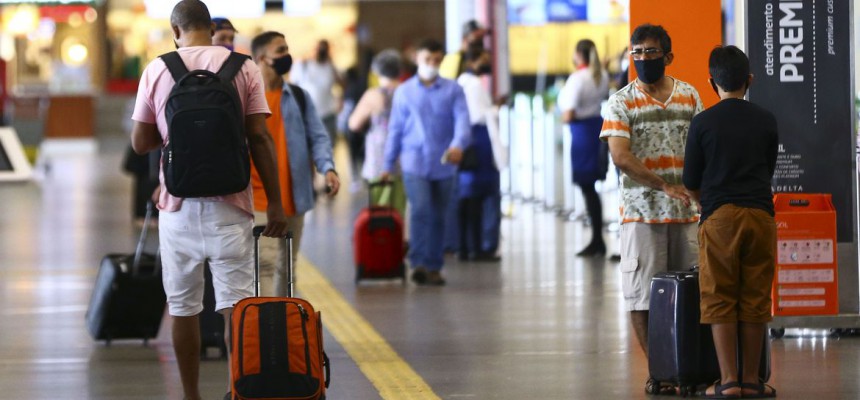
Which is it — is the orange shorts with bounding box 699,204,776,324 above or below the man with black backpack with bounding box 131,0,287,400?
below

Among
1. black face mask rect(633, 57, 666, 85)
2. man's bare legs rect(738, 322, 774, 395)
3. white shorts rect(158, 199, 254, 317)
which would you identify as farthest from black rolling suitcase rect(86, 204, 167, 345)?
man's bare legs rect(738, 322, 774, 395)

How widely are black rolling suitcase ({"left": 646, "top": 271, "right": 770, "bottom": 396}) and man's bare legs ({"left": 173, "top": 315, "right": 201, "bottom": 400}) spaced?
1.98 m

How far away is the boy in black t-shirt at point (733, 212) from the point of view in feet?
22.2

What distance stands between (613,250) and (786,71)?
572 centimetres

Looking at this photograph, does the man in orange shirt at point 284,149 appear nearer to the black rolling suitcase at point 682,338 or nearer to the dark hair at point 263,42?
the dark hair at point 263,42

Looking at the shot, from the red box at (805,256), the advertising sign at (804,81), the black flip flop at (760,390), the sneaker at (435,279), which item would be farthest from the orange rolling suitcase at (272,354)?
the sneaker at (435,279)

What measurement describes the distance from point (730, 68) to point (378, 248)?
18.4 feet

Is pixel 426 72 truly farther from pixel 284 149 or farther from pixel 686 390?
pixel 686 390

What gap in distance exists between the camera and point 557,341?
9055 mm

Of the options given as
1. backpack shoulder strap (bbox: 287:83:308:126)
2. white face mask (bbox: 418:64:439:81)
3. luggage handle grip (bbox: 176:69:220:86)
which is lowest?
backpack shoulder strap (bbox: 287:83:308:126)

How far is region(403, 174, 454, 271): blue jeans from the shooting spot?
11.8 m

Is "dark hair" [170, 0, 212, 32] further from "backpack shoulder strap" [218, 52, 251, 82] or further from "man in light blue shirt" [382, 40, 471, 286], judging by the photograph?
"man in light blue shirt" [382, 40, 471, 286]

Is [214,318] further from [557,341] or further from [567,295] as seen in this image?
[567,295]

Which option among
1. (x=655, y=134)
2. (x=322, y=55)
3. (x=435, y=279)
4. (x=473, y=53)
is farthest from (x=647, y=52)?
(x=322, y=55)
